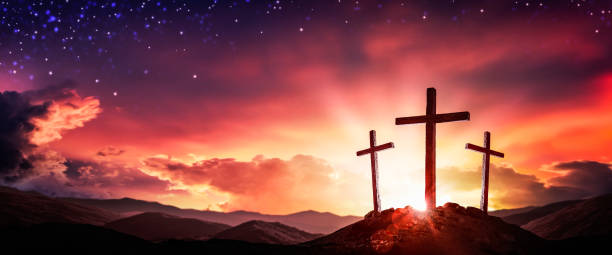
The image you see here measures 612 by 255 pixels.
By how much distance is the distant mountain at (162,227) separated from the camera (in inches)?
2799

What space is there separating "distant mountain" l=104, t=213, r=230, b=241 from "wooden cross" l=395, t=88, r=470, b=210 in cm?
6233

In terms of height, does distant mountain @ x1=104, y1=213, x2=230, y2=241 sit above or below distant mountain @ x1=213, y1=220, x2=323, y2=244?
below

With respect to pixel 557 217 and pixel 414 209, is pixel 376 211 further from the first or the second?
pixel 557 217

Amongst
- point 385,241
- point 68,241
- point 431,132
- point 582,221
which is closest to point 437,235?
point 385,241

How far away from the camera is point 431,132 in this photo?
47.6 feet

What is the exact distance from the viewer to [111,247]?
15195 mm

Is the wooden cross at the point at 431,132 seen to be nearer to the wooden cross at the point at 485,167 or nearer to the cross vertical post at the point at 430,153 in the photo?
the cross vertical post at the point at 430,153

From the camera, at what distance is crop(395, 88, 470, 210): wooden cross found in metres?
14.0

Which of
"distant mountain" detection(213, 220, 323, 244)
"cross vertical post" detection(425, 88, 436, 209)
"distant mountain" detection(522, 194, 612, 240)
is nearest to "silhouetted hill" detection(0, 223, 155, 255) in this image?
"cross vertical post" detection(425, 88, 436, 209)

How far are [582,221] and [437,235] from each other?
2683 centimetres

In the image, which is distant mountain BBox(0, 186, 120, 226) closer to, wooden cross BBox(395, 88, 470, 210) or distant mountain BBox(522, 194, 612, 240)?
wooden cross BBox(395, 88, 470, 210)

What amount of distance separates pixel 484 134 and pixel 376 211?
22.7ft

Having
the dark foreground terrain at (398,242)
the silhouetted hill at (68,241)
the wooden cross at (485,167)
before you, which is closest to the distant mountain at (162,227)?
the silhouetted hill at (68,241)

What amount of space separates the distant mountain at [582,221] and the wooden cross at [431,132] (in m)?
19.7
